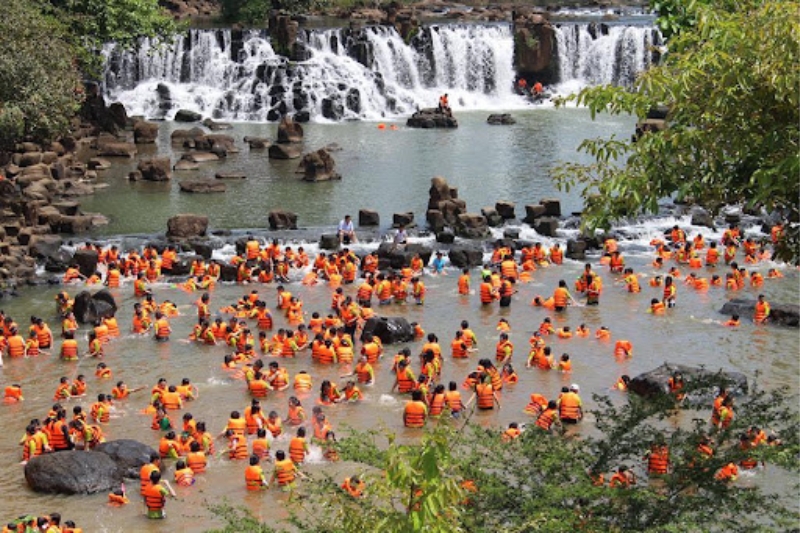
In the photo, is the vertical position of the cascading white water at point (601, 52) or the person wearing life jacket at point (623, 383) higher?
the cascading white water at point (601, 52)

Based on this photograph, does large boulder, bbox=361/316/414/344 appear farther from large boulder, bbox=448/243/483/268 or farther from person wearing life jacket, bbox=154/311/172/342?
large boulder, bbox=448/243/483/268

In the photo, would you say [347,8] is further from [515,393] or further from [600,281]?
[515,393]

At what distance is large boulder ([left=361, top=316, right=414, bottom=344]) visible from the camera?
2706 cm

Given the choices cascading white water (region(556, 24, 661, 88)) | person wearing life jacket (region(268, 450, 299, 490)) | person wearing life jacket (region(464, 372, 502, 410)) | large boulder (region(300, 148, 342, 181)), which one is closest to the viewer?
person wearing life jacket (region(268, 450, 299, 490))

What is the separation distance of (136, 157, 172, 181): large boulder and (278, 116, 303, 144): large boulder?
7.68 meters

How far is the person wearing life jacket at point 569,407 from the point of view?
21578 millimetres

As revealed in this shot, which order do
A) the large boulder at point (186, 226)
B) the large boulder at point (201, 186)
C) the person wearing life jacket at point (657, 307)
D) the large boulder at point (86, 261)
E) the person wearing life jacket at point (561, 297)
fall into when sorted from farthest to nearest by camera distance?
1. the large boulder at point (201, 186)
2. the large boulder at point (186, 226)
3. the large boulder at point (86, 261)
4. the person wearing life jacket at point (561, 297)
5. the person wearing life jacket at point (657, 307)

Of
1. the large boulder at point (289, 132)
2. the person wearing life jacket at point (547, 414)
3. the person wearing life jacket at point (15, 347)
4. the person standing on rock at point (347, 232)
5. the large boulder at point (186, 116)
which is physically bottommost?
the person wearing life jacket at point (547, 414)

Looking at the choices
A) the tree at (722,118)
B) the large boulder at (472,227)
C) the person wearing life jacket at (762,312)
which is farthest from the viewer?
the large boulder at (472,227)

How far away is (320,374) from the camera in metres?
25.0

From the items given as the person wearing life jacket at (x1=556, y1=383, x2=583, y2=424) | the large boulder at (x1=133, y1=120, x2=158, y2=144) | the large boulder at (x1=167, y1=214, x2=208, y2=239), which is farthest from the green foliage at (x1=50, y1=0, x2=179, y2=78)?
the person wearing life jacket at (x1=556, y1=383, x2=583, y2=424)

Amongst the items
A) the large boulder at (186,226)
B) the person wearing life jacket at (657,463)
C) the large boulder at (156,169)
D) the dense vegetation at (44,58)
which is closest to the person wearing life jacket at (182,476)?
the person wearing life jacket at (657,463)

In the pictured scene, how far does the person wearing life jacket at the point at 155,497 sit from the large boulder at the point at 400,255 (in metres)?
16.2

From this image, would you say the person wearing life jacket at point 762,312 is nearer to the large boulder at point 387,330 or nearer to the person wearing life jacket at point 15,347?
the large boulder at point 387,330
